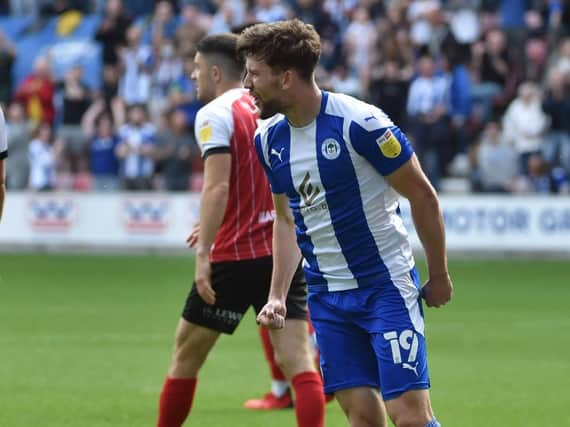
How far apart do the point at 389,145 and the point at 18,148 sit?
18.1 metres

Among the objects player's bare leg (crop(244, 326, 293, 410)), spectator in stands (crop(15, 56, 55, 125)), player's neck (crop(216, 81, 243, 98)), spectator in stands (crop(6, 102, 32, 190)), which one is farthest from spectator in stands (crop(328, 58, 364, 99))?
player's neck (crop(216, 81, 243, 98))

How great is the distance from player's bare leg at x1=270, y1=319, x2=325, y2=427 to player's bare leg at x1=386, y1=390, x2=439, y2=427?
1.62 meters

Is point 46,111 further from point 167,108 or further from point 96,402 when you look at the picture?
point 96,402

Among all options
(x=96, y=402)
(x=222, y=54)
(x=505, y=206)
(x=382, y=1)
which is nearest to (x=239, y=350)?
(x=96, y=402)

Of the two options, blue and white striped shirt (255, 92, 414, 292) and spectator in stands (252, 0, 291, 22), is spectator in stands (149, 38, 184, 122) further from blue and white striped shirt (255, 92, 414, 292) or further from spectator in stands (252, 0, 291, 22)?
blue and white striped shirt (255, 92, 414, 292)

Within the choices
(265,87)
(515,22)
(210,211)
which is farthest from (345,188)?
(515,22)

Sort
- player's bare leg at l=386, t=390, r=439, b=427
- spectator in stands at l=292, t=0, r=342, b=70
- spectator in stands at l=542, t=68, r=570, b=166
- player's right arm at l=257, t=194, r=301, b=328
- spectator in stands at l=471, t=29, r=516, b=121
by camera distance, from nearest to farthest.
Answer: player's bare leg at l=386, t=390, r=439, b=427 → player's right arm at l=257, t=194, r=301, b=328 → spectator in stands at l=542, t=68, r=570, b=166 → spectator in stands at l=471, t=29, r=516, b=121 → spectator in stands at l=292, t=0, r=342, b=70

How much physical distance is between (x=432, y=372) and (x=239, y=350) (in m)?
2.04

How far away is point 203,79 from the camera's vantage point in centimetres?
750

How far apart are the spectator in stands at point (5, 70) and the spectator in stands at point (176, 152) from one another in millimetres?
4143

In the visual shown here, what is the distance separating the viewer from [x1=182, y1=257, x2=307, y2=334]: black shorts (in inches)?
288

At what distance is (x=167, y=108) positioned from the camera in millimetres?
22938

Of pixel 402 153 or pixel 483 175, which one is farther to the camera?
pixel 483 175

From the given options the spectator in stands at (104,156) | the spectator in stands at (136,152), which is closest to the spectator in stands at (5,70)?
the spectator in stands at (104,156)
